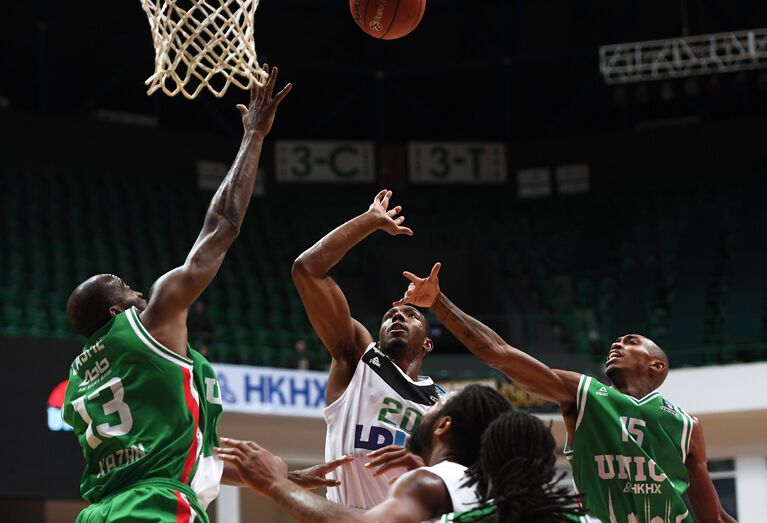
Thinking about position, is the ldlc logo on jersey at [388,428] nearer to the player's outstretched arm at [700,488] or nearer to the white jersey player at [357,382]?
the white jersey player at [357,382]

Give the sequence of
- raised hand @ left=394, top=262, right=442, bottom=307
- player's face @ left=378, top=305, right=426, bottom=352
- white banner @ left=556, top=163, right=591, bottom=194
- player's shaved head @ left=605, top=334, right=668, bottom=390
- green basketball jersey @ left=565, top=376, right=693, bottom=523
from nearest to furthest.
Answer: raised hand @ left=394, top=262, right=442, bottom=307, green basketball jersey @ left=565, top=376, right=693, bottom=523, player's face @ left=378, top=305, right=426, bottom=352, player's shaved head @ left=605, top=334, right=668, bottom=390, white banner @ left=556, top=163, right=591, bottom=194

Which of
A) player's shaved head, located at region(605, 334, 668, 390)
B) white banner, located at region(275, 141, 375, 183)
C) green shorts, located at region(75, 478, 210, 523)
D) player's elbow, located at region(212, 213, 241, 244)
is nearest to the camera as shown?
green shorts, located at region(75, 478, 210, 523)

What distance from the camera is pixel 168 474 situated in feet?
15.0

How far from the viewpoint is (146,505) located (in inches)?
177

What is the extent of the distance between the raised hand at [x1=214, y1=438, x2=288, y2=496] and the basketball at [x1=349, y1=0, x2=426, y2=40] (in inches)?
149

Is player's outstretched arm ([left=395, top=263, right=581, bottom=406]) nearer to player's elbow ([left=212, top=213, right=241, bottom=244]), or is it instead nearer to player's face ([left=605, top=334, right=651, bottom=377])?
player's face ([left=605, top=334, right=651, bottom=377])

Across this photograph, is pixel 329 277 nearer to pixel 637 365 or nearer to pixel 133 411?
pixel 133 411

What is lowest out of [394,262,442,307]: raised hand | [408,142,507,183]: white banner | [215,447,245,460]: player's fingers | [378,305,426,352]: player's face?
[215,447,245,460]: player's fingers

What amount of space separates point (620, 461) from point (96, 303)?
8.23 ft

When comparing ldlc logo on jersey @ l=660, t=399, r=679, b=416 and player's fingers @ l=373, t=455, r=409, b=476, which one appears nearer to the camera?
player's fingers @ l=373, t=455, r=409, b=476

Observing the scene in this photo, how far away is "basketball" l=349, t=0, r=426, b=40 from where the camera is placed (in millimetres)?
7152

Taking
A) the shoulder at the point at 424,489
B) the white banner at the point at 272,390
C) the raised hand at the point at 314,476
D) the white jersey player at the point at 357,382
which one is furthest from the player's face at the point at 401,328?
the white banner at the point at 272,390

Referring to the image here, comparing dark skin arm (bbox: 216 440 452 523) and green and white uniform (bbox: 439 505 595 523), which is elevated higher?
dark skin arm (bbox: 216 440 452 523)

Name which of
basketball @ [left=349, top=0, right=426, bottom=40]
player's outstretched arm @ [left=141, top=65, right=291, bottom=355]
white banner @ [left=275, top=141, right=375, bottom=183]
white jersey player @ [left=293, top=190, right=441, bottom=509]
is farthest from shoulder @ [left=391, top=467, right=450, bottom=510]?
white banner @ [left=275, top=141, right=375, bottom=183]
